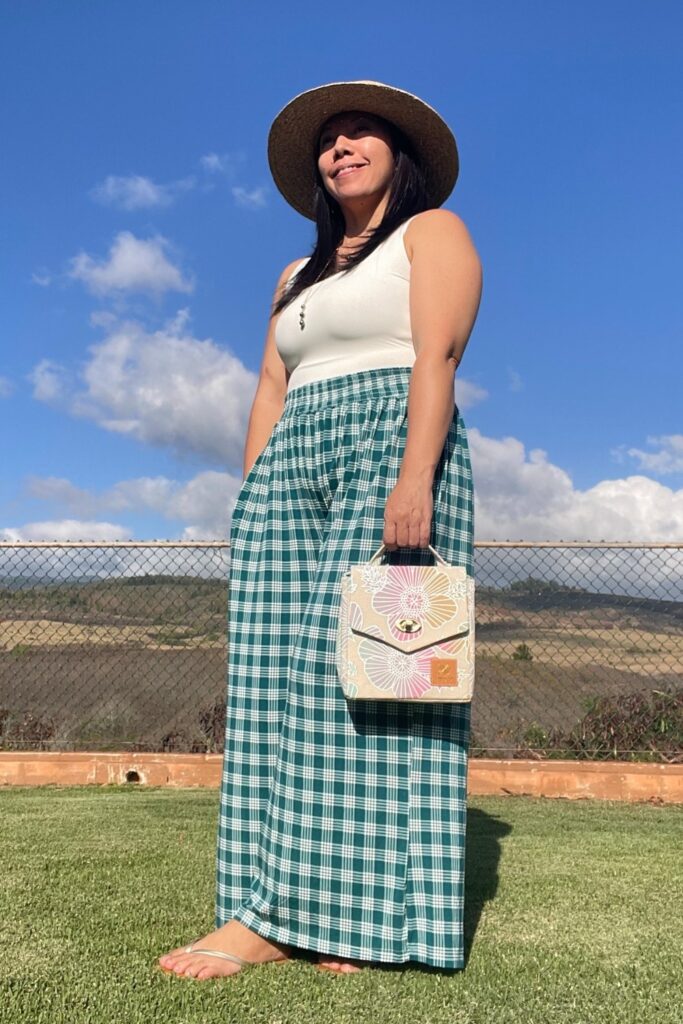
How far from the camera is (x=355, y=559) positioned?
6.07ft

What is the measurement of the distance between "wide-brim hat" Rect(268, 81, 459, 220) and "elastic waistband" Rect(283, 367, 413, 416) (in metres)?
0.65

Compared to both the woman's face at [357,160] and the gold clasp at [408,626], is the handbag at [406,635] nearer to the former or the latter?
the gold clasp at [408,626]

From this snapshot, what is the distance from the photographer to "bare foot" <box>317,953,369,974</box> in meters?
1.71

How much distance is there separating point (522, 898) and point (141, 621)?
338 centimetres

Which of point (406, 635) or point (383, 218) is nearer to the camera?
point (406, 635)

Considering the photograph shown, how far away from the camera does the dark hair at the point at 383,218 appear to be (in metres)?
2.12

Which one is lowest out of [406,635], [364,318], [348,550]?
[406,635]

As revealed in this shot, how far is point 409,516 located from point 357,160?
1010 mm

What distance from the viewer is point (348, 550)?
1866 millimetres

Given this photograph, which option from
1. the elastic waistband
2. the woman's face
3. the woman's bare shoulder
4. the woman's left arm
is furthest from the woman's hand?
the woman's face

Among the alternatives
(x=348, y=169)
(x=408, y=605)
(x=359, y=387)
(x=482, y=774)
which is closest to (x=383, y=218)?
(x=348, y=169)

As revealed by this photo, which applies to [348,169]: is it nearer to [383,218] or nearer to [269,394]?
[383,218]

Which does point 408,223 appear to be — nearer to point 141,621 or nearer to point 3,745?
point 141,621

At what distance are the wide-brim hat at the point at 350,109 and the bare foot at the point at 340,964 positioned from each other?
1.91 meters
